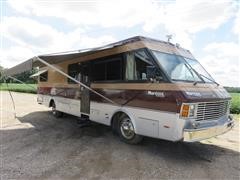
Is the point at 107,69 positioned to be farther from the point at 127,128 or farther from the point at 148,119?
the point at 148,119

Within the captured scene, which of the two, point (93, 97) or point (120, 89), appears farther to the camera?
point (93, 97)

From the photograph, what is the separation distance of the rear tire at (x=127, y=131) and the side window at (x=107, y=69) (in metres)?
1.08

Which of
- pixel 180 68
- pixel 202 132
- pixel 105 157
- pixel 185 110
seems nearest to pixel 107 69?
pixel 180 68

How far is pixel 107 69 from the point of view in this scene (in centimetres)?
717

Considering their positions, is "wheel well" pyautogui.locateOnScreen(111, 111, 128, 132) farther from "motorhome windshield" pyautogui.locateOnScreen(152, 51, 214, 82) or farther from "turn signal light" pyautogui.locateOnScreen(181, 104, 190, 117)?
"turn signal light" pyautogui.locateOnScreen(181, 104, 190, 117)

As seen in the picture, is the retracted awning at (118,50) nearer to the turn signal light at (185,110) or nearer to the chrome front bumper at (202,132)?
the turn signal light at (185,110)

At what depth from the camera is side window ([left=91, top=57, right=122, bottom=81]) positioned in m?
6.75

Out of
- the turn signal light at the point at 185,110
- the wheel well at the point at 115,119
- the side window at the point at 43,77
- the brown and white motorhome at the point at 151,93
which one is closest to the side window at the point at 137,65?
the brown and white motorhome at the point at 151,93

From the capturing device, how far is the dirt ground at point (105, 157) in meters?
4.74

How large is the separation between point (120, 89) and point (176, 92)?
1.84 meters

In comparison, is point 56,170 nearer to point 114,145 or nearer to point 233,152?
point 114,145

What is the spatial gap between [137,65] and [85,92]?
2594 millimetres

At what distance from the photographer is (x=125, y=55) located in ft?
21.2

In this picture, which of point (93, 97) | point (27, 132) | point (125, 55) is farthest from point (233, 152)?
point (27, 132)
